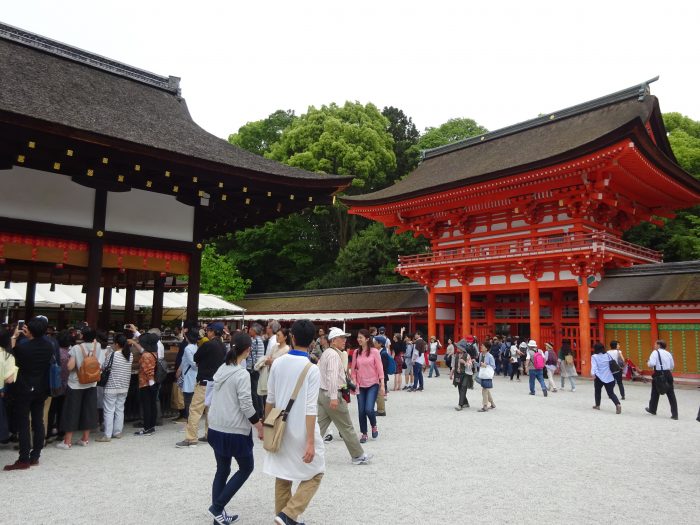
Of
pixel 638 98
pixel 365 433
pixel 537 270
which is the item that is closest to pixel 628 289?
pixel 537 270

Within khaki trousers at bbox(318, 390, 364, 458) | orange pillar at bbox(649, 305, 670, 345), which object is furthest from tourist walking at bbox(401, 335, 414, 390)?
orange pillar at bbox(649, 305, 670, 345)

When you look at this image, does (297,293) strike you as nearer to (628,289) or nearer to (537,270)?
(537,270)

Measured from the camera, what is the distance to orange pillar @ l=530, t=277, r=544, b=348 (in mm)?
20094

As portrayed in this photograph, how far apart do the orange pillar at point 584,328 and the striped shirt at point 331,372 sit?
14889mm

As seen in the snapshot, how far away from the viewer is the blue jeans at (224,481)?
416cm

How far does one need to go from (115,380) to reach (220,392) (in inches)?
161

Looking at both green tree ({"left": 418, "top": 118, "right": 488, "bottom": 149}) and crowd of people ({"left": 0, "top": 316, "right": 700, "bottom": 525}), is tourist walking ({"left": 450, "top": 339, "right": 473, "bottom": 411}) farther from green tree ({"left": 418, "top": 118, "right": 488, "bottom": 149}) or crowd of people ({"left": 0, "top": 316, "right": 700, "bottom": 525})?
green tree ({"left": 418, "top": 118, "right": 488, "bottom": 149})

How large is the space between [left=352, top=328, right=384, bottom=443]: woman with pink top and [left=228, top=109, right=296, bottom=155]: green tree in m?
36.3

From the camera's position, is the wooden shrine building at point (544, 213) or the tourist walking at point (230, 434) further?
the wooden shrine building at point (544, 213)

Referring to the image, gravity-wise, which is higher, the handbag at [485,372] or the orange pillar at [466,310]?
the orange pillar at [466,310]

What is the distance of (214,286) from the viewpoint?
31797 mm

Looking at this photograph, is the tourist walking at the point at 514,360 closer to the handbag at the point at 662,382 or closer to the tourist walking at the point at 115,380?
the handbag at the point at 662,382

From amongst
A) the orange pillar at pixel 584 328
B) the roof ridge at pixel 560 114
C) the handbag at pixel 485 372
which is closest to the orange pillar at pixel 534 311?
the orange pillar at pixel 584 328

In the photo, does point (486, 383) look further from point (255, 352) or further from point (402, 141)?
point (402, 141)
